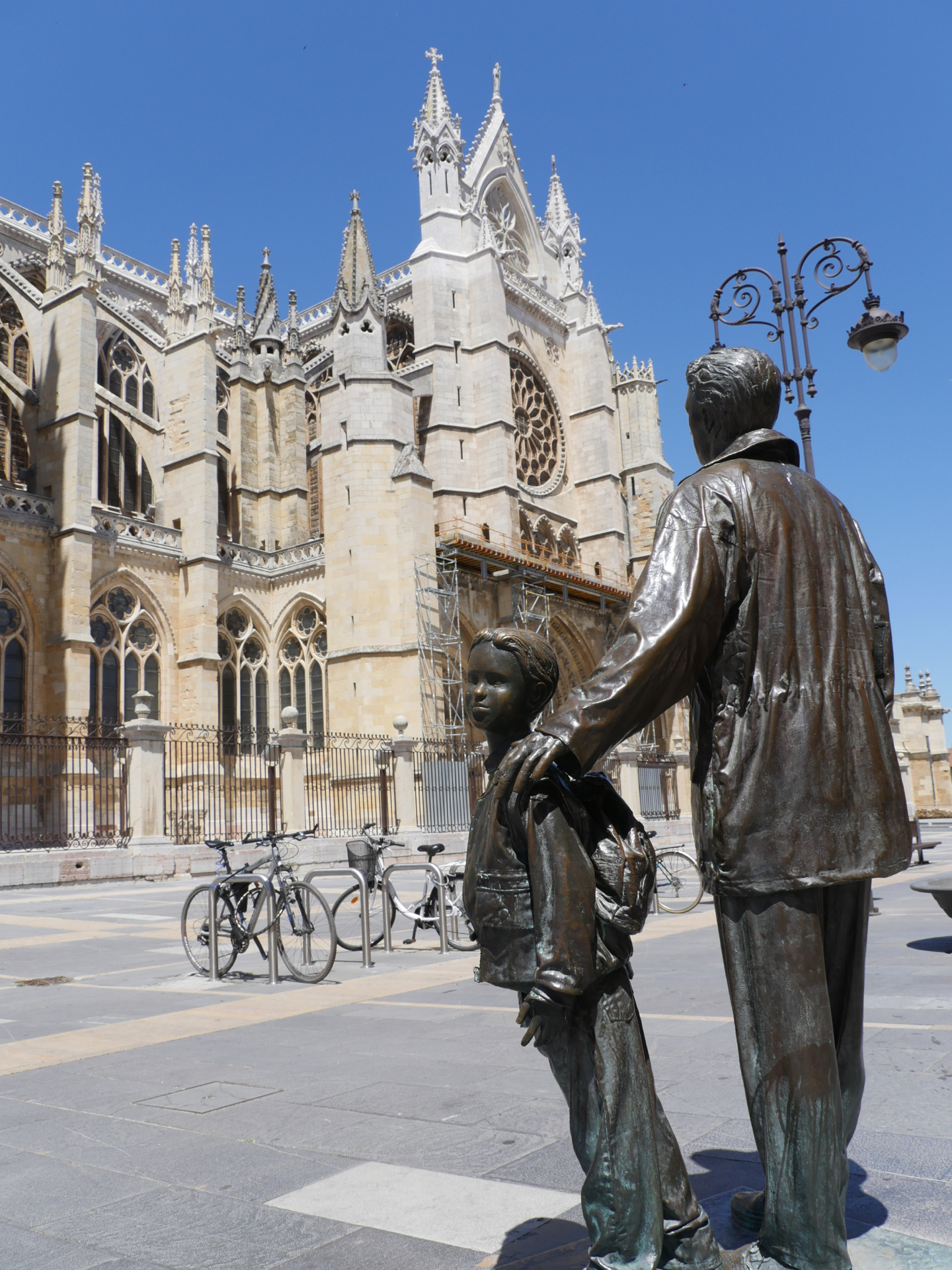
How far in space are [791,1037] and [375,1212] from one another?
4.38 ft

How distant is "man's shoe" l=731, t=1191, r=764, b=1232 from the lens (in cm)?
221

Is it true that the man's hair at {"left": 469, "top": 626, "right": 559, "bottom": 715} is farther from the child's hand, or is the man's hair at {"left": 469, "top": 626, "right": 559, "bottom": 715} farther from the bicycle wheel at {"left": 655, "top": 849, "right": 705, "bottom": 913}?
the bicycle wheel at {"left": 655, "top": 849, "right": 705, "bottom": 913}

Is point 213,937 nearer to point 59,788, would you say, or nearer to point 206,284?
point 59,788

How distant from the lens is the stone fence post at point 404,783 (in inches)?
786

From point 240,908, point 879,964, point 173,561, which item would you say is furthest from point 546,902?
point 173,561

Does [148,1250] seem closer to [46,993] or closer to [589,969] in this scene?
[589,969]

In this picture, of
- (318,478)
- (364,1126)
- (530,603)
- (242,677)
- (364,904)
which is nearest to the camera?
(364,1126)

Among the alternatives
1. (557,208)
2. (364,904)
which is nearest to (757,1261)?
(364,904)

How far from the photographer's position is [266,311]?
32.2 meters

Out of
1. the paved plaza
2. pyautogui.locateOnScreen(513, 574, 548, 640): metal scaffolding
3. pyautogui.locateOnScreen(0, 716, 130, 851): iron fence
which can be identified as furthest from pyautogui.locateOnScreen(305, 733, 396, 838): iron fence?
the paved plaza

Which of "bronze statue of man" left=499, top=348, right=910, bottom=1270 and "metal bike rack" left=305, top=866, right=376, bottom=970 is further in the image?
"metal bike rack" left=305, top=866, right=376, bottom=970

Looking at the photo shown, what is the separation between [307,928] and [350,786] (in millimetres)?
15757

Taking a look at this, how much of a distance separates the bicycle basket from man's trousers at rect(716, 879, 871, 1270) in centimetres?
787

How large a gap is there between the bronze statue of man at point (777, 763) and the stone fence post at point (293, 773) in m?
16.5
